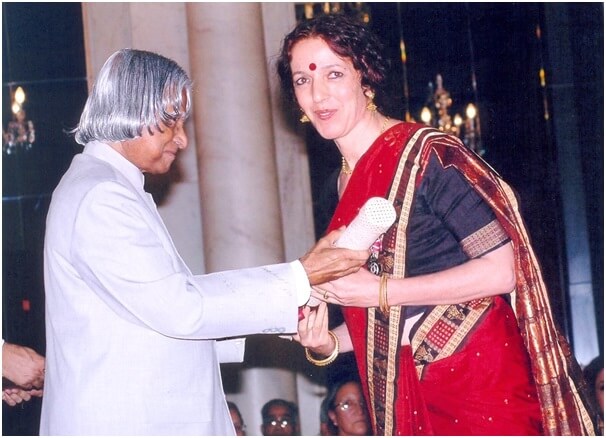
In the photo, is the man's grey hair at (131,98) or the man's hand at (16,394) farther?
the man's hand at (16,394)

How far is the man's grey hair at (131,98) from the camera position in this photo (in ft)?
7.48

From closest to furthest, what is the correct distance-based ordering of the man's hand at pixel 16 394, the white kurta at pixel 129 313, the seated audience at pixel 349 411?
the white kurta at pixel 129 313 → the man's hand at pixel 16 394 → the seated audience at pixel 349 411

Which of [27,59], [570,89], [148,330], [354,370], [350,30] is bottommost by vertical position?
[354,370]

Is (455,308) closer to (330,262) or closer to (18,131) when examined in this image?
(330,262)

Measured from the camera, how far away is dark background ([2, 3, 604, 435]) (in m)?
6.11

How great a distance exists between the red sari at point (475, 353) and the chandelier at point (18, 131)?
423cm

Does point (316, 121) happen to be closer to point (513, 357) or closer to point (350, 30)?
point (350, 30)

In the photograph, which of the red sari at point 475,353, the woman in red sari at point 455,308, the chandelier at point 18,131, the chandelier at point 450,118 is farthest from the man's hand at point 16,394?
the chandelier at point 450,118

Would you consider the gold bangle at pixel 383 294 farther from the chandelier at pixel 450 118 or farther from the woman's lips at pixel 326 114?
the chandelier at pixel 450 118

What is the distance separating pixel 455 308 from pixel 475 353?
0.14 m

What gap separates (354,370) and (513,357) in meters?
2.93

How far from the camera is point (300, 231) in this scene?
6.27 m

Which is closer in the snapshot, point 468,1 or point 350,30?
point 350,30

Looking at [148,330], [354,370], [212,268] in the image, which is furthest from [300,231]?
[148,330]
